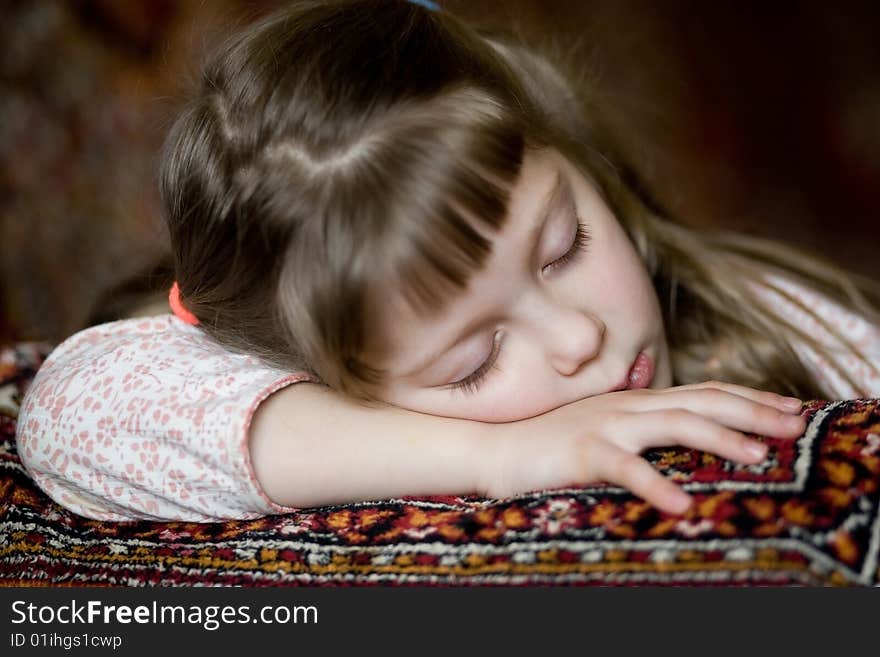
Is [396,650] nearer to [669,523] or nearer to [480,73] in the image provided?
[669,523]

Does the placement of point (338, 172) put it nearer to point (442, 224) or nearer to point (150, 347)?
point (442, 224)

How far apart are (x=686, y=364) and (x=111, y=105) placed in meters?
1.22

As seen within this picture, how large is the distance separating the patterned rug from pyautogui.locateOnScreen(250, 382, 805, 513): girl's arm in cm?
2

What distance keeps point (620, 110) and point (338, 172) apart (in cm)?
97

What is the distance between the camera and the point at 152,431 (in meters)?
0.90

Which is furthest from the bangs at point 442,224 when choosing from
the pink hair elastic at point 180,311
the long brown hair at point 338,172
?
the pink hair elastic at point 180,311

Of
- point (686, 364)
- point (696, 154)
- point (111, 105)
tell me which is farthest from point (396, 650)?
point (696, 154)

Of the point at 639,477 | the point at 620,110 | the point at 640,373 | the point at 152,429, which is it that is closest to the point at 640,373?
the point at 640,373

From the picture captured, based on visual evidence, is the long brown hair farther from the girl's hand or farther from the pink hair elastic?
the girl's hand

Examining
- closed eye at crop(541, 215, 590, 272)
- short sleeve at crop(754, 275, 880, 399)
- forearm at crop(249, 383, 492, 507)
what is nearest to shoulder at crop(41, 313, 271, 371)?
forearm at crop(249, 383, 492, 507)

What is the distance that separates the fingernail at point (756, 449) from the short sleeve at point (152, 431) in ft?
1.46

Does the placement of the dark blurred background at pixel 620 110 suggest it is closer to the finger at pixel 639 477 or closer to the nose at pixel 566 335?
the nose at pixel 566 335

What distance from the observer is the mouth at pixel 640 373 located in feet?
2.95

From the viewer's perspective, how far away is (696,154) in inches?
76.9
